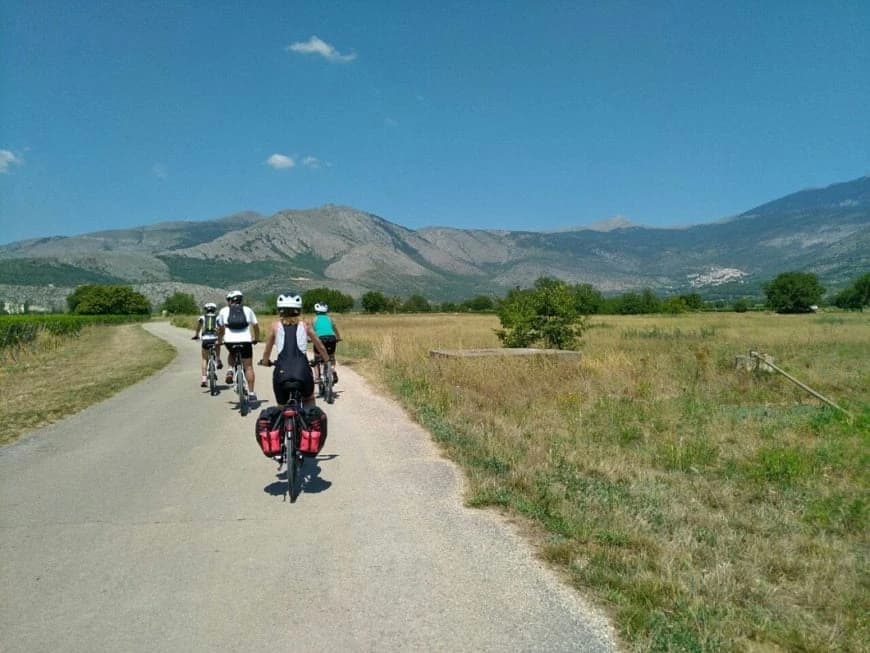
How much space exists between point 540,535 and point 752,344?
92.1 ft

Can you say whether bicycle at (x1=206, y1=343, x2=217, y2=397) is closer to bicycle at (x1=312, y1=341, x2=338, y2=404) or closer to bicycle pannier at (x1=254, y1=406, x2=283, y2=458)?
bicycle at (x1=312, y1=341, x2=338, y2=404)

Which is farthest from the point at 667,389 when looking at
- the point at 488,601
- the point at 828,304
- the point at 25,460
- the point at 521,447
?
the point at 828,304

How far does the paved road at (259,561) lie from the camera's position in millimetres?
3371

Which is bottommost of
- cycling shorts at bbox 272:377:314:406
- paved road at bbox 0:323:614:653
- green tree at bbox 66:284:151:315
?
paved road at bbox 0:323:614:653

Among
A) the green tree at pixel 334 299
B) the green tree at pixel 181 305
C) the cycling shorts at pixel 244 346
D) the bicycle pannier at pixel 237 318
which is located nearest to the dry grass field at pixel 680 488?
the cycling shorts at pixel 244 346

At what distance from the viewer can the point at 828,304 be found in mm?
119812

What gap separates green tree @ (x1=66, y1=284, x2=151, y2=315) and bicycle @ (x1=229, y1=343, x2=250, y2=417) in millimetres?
117858

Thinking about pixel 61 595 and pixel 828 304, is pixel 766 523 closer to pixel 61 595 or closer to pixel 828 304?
pixel 61 595

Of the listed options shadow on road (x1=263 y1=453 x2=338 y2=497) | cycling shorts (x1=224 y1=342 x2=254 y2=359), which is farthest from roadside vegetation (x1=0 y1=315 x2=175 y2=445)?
shadow on road (x1=263 y1=453 x2=338 y2=497)

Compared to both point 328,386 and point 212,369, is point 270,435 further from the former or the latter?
point 212,369

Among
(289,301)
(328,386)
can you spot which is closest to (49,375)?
(328,386)

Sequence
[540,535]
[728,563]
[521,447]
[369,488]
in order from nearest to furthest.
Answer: [728,563], [540,535], [369,488], [521,447]

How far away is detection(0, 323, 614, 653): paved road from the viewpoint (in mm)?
3371

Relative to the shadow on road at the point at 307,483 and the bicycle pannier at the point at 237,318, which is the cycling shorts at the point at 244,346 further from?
the shadow on road at the point at 307,483
